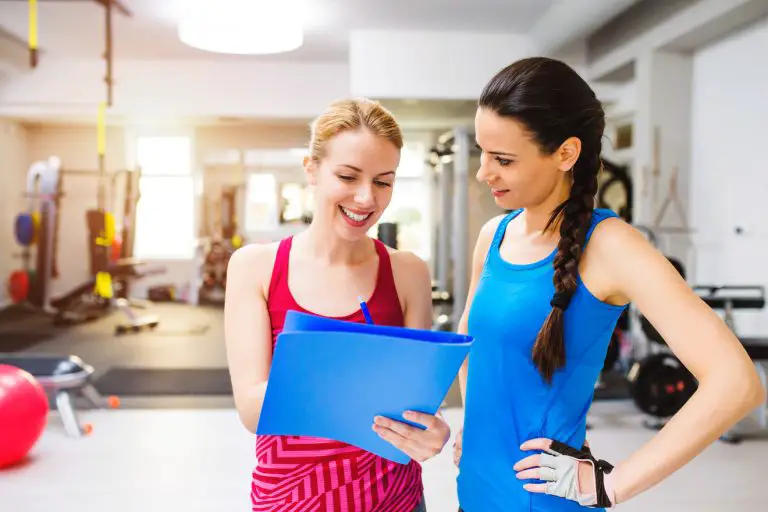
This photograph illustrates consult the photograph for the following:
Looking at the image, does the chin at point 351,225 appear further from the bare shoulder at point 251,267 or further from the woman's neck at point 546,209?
the woman's neck at point 546,209

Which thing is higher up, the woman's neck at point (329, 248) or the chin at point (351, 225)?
the chin at point (351, 225)

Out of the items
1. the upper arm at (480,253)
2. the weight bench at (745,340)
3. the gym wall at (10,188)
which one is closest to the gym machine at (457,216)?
the weight bench at (745,340)

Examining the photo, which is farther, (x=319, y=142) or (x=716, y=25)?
(x=716, y=25)

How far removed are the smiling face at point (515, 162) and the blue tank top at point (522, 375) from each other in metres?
0.10

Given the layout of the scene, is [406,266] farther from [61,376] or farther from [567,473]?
[61,376]

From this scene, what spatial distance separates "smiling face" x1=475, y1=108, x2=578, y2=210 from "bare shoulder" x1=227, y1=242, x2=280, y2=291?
0.43 m

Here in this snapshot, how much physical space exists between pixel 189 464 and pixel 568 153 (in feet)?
10.4

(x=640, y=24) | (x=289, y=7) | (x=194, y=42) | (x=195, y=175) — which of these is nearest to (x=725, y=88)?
(x=640, y=24)

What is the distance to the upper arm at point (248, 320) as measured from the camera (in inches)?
44.5

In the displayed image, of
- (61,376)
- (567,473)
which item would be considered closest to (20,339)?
(61,376)

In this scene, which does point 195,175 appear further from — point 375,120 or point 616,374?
point 375,120

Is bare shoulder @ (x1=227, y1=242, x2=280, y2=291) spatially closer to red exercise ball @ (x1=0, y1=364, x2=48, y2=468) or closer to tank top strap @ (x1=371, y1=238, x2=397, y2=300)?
tank top strap @ (x1=371, y1=238, x2=397, y2=300)

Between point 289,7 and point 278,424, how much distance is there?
566 centimetres

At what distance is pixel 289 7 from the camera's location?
19.6 ft
